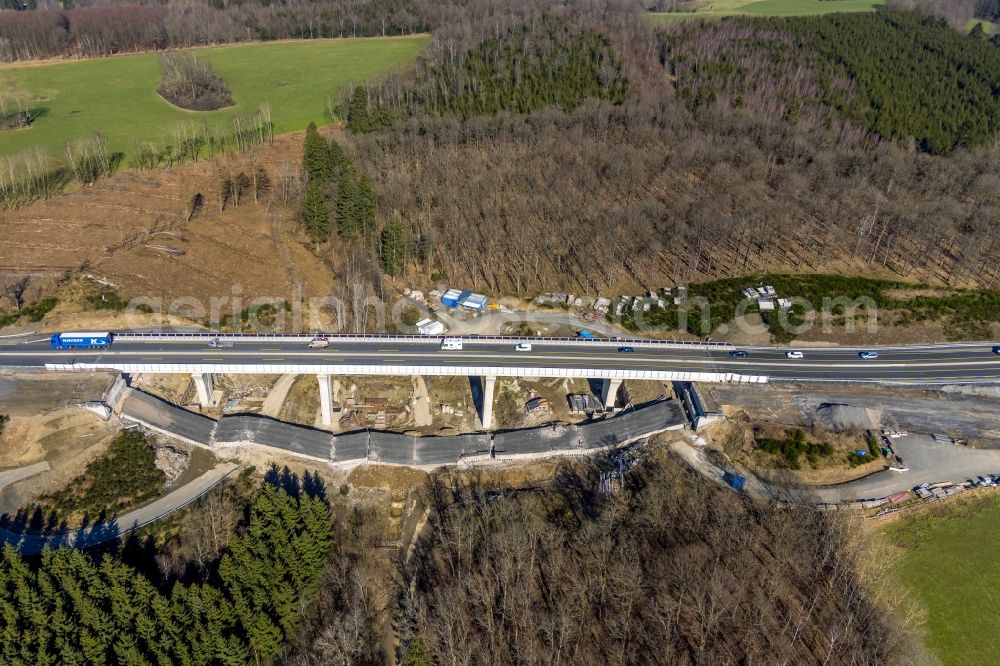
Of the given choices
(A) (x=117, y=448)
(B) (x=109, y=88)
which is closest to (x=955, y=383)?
(A) (x=117, y=448)

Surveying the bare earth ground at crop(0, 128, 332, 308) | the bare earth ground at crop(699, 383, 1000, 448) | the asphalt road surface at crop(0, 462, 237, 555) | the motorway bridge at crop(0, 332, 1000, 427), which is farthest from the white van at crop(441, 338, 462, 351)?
the bare earth ground at crop(699, 383, 1000, 448)

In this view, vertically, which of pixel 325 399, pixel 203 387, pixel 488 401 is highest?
pixel 488 401

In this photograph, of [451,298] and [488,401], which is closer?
[488,401]

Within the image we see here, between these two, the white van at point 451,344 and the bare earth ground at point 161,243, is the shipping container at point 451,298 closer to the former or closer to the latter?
the white van at point 451,344

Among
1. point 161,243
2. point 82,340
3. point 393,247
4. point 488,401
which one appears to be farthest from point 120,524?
point 393,247

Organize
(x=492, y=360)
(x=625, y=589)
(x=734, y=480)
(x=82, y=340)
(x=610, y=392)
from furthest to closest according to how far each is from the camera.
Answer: (x=610, y=392)
(x=492, y=360)
(x=82, y=340)
(x=734, y=480)
(x=625, y=589)

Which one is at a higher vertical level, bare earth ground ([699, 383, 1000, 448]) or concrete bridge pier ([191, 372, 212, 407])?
bare earth ground ([699, 383, 1000, 448])

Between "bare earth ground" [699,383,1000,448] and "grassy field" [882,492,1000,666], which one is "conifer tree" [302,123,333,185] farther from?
"grassy field" [882,492,1000,666]

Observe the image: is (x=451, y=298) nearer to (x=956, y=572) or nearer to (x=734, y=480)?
(x=734, y=480)

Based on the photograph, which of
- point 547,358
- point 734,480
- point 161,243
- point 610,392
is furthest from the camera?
point 161,243
